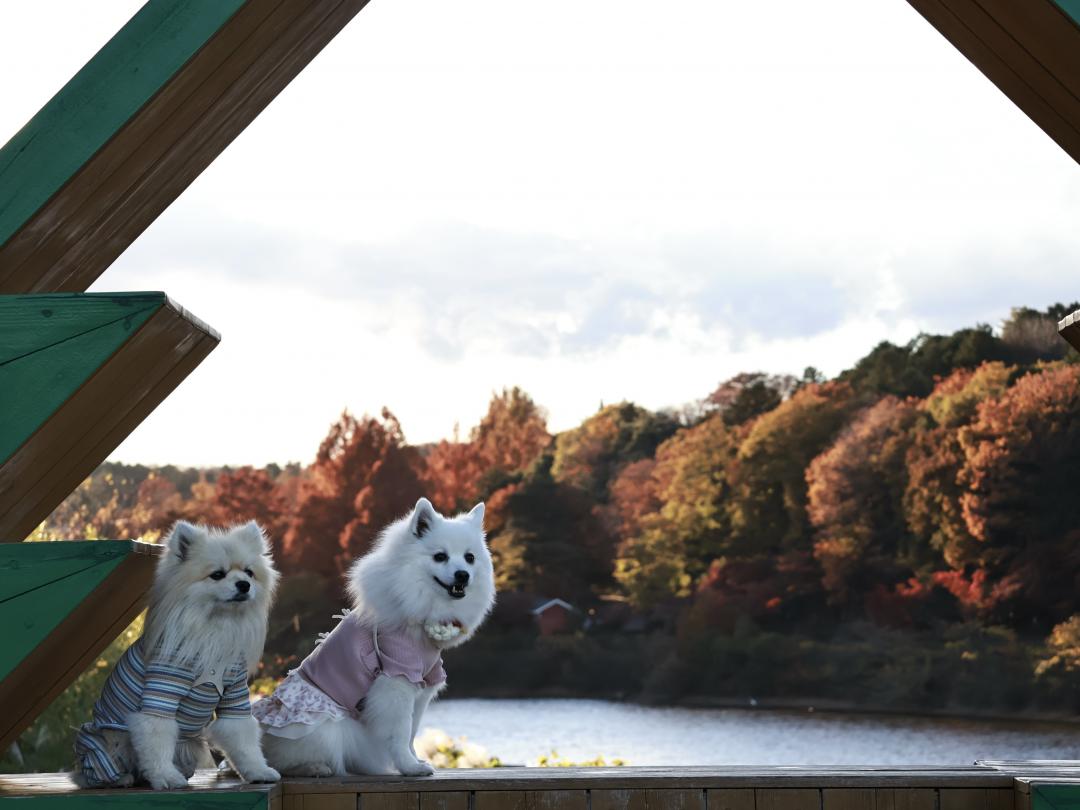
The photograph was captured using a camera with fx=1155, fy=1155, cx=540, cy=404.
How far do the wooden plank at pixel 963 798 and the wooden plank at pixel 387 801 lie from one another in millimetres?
1243

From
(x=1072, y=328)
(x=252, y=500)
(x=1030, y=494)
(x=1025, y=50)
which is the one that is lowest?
(x=1072, y=328)

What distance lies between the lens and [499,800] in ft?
8.83

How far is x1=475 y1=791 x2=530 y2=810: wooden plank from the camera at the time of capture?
106 inches

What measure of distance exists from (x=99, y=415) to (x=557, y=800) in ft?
4.43

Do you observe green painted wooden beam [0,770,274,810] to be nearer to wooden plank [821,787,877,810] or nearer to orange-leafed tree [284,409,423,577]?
wooden plank [821,787,877,810]

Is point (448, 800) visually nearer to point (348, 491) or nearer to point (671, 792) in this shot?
point (671, 792)

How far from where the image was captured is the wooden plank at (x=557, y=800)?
270cm

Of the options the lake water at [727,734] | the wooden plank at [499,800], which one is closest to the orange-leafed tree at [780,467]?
the lake water at [727,734]

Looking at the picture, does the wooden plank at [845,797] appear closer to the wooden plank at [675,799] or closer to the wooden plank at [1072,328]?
the wooden plank at [675,799]

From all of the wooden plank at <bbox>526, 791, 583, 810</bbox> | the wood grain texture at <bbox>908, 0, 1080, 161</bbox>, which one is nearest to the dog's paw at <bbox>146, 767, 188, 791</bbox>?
the wooden plank at <bbox>526, 791, 583, 810</bbox>

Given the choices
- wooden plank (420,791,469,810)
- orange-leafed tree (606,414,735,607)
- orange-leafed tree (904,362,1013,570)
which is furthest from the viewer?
orange-leafed tree (606,414,735,607)

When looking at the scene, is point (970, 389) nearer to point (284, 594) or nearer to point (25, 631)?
point (284, 594)

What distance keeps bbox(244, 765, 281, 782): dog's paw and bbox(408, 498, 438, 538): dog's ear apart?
2.36 feet

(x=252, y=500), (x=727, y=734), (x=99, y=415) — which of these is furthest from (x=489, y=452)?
(x=99, y=415)
